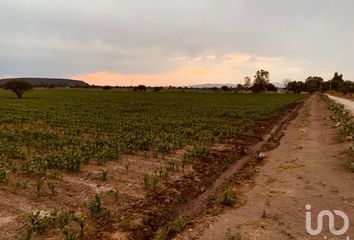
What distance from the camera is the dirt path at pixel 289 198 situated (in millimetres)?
6535

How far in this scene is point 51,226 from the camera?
21.5ft

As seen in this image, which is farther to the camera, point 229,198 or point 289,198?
point 289,198

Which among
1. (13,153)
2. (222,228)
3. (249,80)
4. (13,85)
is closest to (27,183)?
(13,153)

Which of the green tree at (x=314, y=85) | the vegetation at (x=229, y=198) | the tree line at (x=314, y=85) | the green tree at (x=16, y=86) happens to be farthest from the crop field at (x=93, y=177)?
the green tree at (x=314, y=85)

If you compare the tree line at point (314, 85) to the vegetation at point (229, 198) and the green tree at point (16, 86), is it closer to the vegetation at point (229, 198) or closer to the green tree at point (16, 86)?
the green tree at point (16, 86)

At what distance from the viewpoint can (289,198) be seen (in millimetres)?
8430

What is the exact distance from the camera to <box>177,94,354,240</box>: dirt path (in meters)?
6.54

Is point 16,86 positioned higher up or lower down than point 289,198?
higher up

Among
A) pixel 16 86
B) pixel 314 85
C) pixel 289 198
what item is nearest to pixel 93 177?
pixel 289 198

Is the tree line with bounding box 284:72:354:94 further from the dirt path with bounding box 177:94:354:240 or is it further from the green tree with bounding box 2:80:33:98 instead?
the dirt path with bounding box 177:94:354:240

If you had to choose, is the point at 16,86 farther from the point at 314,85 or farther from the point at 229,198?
the point at 314,85

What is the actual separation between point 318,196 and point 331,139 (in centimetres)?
978

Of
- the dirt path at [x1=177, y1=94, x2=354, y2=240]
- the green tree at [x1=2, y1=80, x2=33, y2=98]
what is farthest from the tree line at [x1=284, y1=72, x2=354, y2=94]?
the dirt path at [x1=177, y1=94, x2=354, y2=240]

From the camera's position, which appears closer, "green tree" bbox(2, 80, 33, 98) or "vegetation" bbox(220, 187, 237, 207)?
"vegetation" bbox(220, 187, 237, 207)
